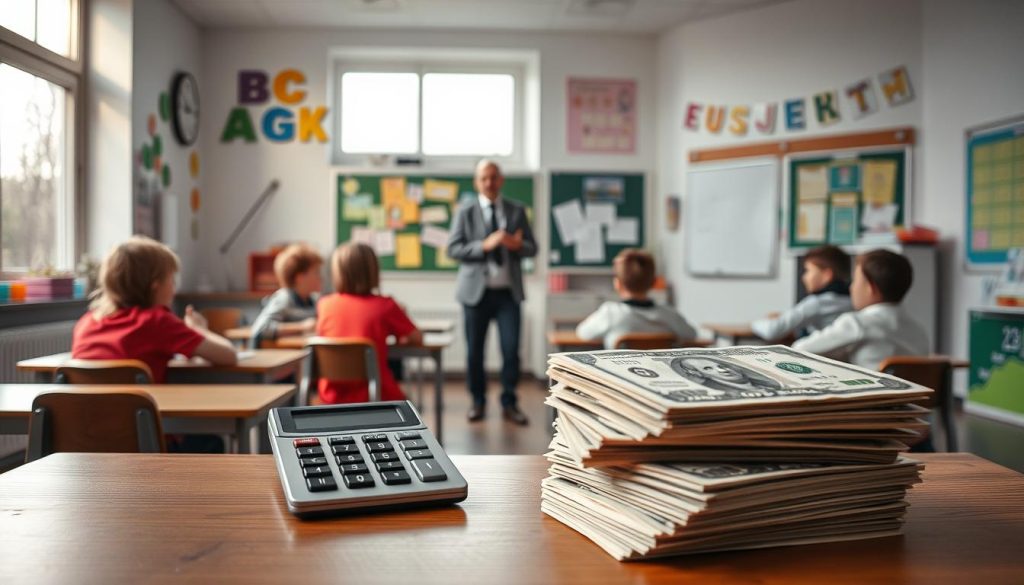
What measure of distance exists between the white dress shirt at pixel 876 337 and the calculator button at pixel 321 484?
2.46 meters

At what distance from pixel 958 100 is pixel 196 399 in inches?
208

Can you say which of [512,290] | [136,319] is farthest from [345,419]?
[512,290]

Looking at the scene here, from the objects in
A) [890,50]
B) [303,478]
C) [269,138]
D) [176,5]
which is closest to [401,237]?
[269,138]

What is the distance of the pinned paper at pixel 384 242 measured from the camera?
270 inches

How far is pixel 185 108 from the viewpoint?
20.5 ft

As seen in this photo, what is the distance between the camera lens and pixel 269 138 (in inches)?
268

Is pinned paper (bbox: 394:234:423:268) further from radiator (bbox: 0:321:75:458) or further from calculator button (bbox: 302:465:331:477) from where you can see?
calculator button (bbox: 302:465:331:477)

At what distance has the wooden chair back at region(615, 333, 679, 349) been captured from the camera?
3.23 meters

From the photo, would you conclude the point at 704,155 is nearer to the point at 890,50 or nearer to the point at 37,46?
the point at 890,50

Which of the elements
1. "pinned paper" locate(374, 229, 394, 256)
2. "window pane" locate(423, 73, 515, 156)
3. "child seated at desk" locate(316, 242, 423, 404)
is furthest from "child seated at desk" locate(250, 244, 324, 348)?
"window pane" locate(423, 73, 515, 156)

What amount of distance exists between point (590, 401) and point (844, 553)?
0.73 ft

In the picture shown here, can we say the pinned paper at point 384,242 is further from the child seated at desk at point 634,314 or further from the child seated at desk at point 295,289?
the child seated at desk at point 634,314

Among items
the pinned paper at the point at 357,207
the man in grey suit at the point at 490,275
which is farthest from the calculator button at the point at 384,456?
the pinned paper at the point at 357,207

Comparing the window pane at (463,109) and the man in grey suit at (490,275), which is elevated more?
the window pane at (463,109)
